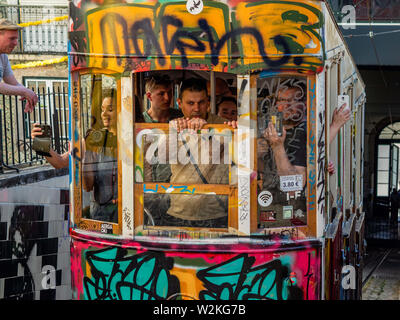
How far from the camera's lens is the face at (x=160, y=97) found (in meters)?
5.39

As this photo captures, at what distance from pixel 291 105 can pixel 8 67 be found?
3264 mm

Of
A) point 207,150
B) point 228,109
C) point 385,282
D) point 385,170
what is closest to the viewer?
point 207,150

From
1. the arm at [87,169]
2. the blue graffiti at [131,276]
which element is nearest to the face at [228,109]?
the arm at [87,169]

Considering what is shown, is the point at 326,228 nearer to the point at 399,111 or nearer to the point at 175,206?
the point at 175,206

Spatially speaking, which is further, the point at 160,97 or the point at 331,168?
the point at 331,168

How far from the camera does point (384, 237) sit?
61.7 ft

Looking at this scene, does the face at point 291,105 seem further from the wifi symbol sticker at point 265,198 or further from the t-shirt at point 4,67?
the t-shirt at point 4,67

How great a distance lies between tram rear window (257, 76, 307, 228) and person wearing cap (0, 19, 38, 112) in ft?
9.10

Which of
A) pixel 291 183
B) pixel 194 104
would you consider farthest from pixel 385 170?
pixel 194 104

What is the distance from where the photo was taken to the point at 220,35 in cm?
500

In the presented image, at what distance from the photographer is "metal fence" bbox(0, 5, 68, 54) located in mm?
13648

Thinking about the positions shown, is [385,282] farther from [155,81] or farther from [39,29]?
[155,81]
